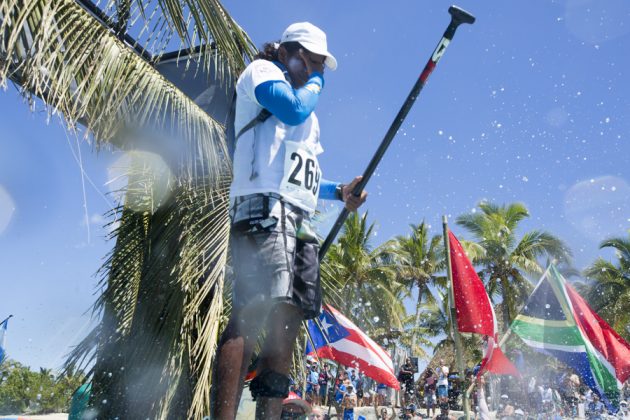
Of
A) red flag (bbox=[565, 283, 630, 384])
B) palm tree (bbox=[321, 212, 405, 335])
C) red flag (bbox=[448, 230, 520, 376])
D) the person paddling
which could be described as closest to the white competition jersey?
the person paddling

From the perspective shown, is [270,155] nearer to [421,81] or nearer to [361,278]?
[421,81]

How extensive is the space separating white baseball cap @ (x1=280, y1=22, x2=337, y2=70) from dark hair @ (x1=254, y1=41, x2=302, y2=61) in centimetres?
2

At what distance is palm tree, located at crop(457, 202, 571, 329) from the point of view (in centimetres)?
2764

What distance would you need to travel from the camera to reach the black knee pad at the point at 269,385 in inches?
68.8

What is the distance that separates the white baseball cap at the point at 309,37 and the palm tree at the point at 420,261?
29.2 m

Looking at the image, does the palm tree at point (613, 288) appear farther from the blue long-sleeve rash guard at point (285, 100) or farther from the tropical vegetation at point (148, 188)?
the blue long-sleeve rash guard at point (285, 100)

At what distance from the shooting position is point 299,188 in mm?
1870

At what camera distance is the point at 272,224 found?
1.75m

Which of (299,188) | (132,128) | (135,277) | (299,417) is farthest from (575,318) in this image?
(299,188)

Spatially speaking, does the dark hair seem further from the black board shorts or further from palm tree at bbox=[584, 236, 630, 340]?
palm tree at bbox=[584, 236, 630, 340]

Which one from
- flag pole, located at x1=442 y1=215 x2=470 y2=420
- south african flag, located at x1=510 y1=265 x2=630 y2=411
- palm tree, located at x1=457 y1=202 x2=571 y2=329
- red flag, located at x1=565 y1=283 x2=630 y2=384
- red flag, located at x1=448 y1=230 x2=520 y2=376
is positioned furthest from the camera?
palm tree, located at x1=457 y1=202 x2=571 y2=329

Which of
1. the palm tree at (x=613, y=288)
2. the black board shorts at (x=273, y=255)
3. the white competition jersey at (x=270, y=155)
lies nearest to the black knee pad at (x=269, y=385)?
the black board shorts at (x=273, y=255)

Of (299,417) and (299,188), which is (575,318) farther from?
(299,188)

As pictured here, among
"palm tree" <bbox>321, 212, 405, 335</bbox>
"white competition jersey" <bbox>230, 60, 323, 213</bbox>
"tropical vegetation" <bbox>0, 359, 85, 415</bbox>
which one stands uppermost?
"palm tree" <bbox>321, 212, 405, 335</bbox>
